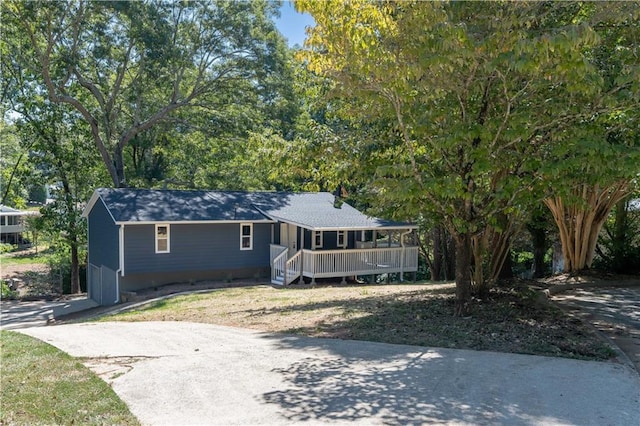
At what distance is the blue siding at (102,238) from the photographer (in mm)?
20484

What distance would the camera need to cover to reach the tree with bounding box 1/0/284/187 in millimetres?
22188

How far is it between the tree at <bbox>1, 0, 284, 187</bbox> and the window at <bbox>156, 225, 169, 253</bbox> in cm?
745

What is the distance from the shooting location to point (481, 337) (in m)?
8.41

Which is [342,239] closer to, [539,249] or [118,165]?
[539,249]

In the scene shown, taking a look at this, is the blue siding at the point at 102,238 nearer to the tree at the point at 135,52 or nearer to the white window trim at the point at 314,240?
the tree at the point at 135,52

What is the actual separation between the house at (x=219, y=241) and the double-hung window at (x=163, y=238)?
0.13 ft

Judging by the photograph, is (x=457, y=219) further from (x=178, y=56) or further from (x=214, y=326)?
(x=178, y=56)

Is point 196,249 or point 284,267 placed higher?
point 196,249

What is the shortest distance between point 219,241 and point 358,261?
5.92m

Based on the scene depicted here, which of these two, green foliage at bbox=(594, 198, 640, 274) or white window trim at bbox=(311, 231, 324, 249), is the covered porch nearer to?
white window trim at bbox=(311, 231, 324, 249)

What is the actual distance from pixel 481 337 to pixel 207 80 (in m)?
22.7

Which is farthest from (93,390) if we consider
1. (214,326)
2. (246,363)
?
(214,326)

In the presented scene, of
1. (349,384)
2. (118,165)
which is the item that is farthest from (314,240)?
(349,384)

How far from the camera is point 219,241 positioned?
21.8 metres
